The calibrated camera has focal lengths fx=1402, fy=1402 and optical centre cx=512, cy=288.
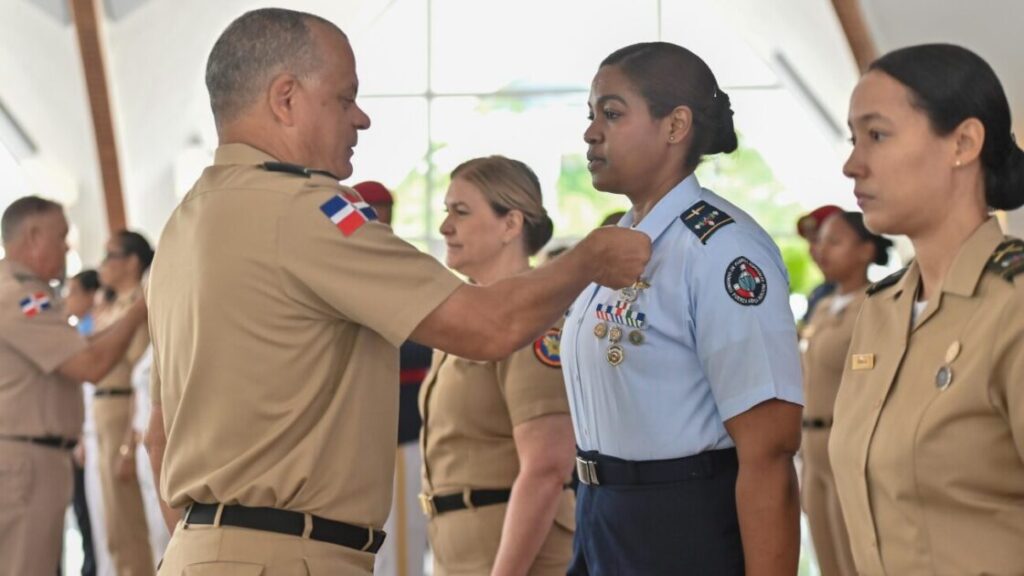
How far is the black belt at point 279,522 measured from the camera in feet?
7.13

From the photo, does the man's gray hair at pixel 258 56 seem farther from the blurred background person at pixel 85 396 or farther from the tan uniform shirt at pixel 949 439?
the blurred background person at pixel 85 396

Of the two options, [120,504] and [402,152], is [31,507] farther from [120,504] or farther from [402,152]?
[402,152]

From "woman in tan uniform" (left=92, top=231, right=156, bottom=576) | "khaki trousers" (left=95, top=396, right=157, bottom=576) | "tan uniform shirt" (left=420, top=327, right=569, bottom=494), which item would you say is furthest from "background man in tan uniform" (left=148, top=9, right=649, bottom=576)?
"khaki trousers" (left=95, top=396, right=157, bottom=576)

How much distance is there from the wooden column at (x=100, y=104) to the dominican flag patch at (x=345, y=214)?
816 centimetres

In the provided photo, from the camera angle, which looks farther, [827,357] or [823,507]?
[823,507]

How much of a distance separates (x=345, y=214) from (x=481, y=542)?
1.26 metres

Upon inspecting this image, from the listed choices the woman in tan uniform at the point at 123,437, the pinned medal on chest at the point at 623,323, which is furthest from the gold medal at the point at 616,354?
the woman in tan uniform at the point at 123,437

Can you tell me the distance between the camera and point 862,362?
210 cm

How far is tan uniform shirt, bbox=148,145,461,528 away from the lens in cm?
217

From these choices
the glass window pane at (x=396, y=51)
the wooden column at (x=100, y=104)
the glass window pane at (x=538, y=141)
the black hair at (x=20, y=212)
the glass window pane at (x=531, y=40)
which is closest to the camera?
the black hair at (x=20, y=212)

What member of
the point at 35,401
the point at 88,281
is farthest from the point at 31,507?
the point at 88,281

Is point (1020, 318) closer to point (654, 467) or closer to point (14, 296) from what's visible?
point (654, 467)

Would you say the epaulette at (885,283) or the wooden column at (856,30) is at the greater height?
the wooden column at (856,30)

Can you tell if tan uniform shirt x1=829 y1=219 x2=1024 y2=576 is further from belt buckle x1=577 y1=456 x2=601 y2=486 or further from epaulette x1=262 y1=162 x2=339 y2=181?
epaulette x1=262 y1=162 x2=339 y2=181
